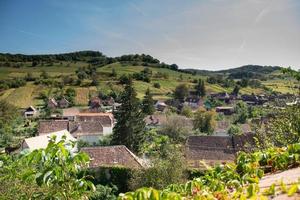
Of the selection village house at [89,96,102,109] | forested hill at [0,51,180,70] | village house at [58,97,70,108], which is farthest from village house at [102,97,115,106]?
forested hill at [0,51,180,70]

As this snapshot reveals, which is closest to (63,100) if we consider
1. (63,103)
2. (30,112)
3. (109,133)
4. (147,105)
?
(63,103)

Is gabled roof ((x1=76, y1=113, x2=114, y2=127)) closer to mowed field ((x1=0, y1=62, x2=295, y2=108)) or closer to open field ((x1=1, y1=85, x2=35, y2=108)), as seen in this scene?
mowed field ((x1=0, y1=62, x2=295, y2=108))

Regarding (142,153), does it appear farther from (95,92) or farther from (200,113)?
(95,92)

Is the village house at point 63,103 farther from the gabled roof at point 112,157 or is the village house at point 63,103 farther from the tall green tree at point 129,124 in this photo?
the gabled roof at point 112,157

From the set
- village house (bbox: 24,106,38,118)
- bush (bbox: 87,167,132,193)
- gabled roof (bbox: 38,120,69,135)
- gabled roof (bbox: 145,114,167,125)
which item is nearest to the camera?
bush (bbox: 87,167,132,193)

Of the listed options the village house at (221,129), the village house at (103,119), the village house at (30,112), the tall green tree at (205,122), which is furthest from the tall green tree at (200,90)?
the village house at (103,119)

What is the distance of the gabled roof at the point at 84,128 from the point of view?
51.0 meters

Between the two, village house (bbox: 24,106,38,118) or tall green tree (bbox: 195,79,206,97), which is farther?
tall green tree (bbox: 195,79,206,97)

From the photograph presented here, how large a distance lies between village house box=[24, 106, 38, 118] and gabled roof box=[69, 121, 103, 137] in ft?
106

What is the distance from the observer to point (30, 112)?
273 feet

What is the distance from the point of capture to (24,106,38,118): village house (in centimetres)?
8182

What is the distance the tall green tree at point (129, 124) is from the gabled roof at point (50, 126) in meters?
10.3

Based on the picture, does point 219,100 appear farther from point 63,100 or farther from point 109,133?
point 109,133

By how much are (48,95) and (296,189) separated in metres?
98.0
